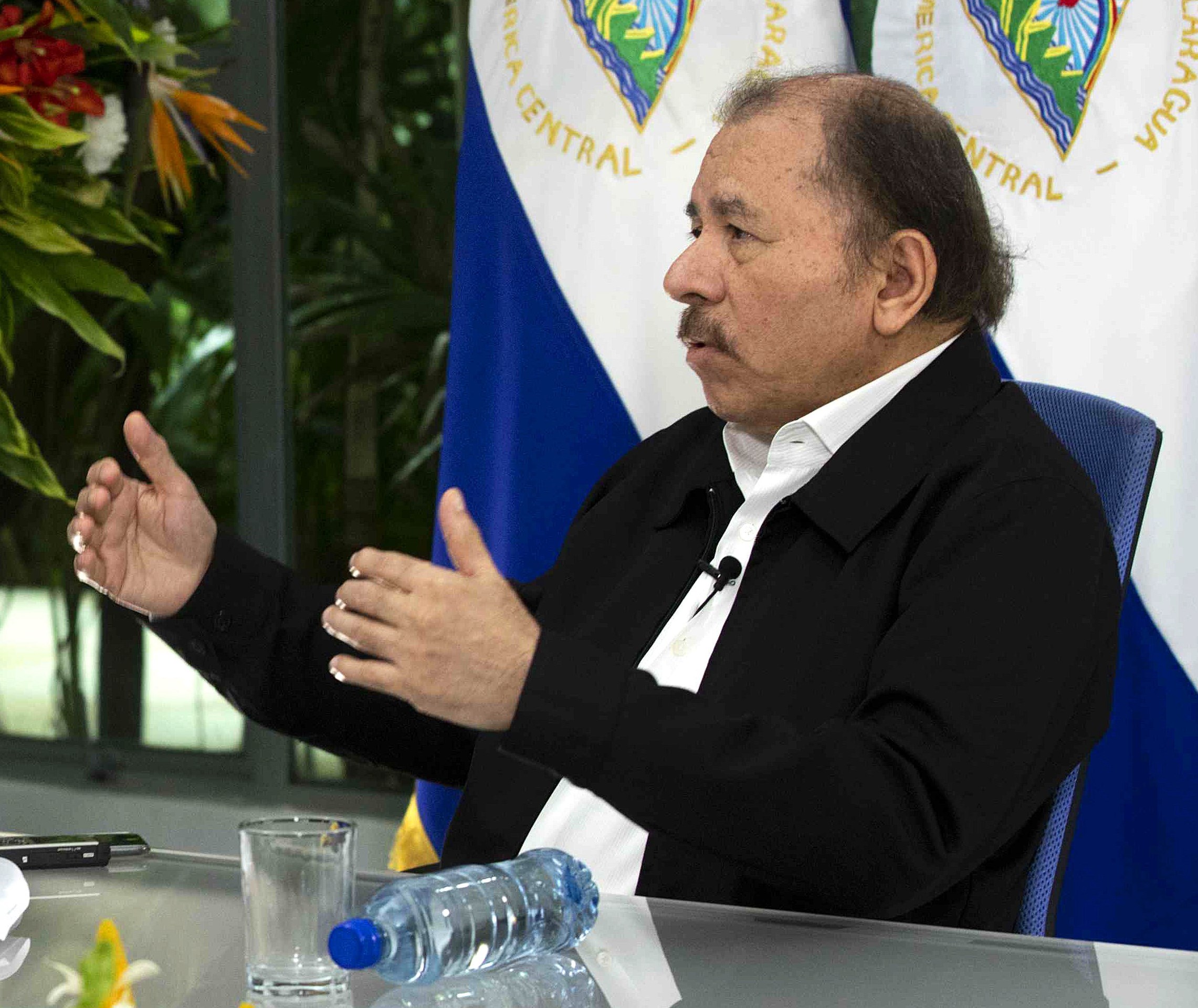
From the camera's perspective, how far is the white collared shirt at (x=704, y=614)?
4.51ft

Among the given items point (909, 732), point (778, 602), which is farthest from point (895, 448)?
point (909, 732)

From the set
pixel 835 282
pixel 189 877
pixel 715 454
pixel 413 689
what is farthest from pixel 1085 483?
pixel 189 877

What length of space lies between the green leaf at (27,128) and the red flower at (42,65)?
0.03 metres

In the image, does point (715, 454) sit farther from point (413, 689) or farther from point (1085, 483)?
point (413, 689)

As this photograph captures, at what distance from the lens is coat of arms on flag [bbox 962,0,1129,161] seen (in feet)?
6.08

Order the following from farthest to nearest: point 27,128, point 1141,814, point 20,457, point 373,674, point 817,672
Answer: point 20,457, point 27,128, point 1141,814, point 817,672, point 373,674

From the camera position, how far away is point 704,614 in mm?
1438

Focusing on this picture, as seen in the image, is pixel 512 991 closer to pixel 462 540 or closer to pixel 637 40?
pixel 462 540

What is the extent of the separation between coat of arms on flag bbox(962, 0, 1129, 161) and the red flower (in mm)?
1309

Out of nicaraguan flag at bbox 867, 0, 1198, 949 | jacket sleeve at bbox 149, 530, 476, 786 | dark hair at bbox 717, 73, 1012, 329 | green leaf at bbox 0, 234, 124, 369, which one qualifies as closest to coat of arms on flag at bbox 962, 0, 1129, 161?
nicaraguan flag at bbox 867, 0, 1198, 949

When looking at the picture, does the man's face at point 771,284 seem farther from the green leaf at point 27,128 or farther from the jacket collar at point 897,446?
the green leaf at point 27,128

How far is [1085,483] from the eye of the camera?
132 cm

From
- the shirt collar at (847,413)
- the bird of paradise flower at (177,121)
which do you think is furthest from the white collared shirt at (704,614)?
the bird of paradise flower at (177,121)

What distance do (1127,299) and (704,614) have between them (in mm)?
785
